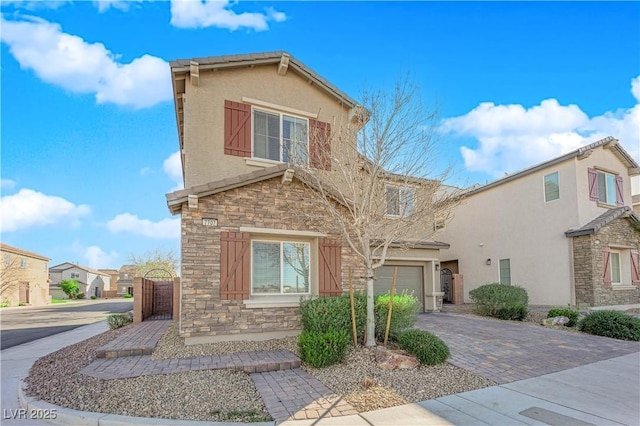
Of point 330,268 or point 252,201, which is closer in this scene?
point 252,201

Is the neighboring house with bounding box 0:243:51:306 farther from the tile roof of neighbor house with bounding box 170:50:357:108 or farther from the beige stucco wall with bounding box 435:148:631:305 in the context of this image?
the beige stucco wall with bounding box 435:148:631:305

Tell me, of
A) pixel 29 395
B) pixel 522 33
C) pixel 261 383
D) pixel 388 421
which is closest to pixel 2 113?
pixel 29 395

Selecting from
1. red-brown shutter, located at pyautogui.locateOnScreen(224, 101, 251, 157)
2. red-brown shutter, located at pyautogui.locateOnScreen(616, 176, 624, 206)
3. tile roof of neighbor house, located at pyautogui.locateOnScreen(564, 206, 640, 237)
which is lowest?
tile roof of neighbor house, located at pyautogui.locateOnScreen(564, 206, 640, 237)

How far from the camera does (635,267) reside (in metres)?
17.9

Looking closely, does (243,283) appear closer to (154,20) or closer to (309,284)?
(309,284)

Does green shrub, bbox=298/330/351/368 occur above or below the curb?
above

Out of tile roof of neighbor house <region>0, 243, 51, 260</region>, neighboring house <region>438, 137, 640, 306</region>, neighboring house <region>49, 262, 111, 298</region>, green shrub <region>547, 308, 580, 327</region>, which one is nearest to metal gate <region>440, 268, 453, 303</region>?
neighboring house <region>438, 137, 640, 306</region>

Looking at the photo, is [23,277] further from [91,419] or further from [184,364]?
[91,419]

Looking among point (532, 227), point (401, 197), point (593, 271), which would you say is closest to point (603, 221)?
point (593, 271)

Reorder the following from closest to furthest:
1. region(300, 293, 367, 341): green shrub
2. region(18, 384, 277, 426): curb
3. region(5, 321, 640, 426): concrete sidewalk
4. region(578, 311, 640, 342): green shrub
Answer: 1. region(18, 384, 277, 426): curb
2. region(5, 321, 640, 426): concrete sidewalk
3. region(300, 293, 367, 341): green shrub
4. region(578, 311, 640, 342): green shrub

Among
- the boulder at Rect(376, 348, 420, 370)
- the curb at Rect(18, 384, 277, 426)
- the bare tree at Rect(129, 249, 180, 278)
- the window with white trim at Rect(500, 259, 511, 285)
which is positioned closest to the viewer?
the curb at Rect(18, 384, 277, 426)

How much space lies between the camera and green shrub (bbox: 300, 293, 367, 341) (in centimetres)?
816

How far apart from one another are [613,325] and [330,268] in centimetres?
818

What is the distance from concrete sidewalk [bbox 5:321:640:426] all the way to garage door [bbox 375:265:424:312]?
335 inches
